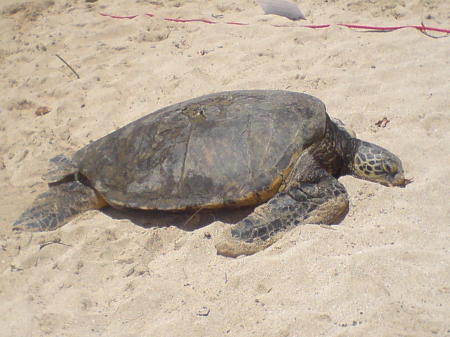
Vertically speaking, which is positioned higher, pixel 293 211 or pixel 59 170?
pixel 293 211

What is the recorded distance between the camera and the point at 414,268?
2.21 metres

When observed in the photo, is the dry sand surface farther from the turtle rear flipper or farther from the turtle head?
the turtle rear flipper

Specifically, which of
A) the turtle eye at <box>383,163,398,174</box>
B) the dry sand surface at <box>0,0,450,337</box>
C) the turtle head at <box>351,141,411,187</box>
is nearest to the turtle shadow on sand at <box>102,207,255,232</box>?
the dry sand surface at <box>0,0,450,337</box>

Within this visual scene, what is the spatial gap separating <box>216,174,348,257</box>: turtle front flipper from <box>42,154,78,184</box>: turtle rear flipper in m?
1.39

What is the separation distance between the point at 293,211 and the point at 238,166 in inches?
16.6

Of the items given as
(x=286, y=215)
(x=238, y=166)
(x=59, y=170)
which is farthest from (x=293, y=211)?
(x=59, y=170)

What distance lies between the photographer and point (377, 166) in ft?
9.62

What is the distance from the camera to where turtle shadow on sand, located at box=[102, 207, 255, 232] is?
292 cm

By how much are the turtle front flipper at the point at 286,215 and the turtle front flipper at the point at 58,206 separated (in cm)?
113

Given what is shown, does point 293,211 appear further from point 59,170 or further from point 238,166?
point 59,170

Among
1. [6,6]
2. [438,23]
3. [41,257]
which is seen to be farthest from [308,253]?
[6,6]

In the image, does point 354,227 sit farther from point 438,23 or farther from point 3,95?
point 3,95

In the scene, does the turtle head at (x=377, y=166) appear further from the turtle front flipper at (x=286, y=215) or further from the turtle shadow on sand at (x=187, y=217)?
the turtle shadow on sand at (x=187, y=217)

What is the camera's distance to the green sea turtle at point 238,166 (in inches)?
107
